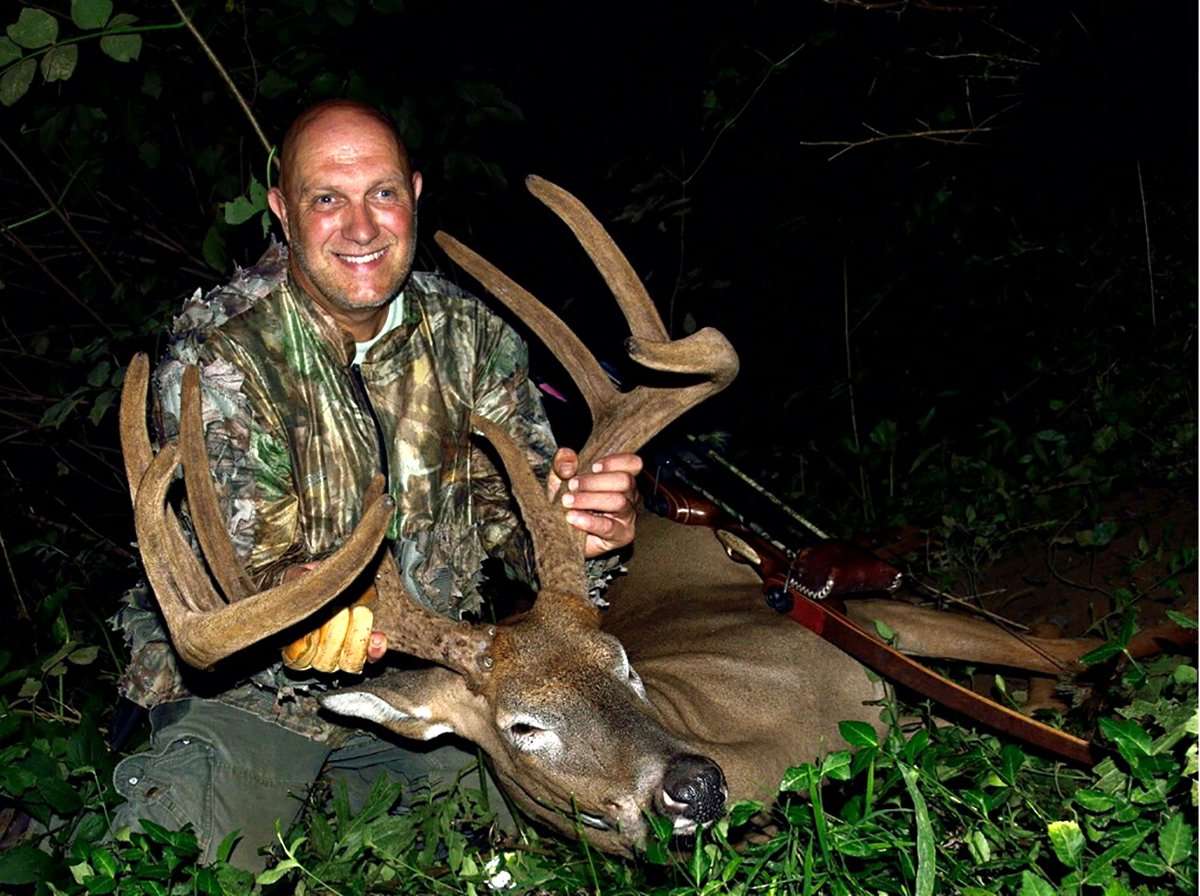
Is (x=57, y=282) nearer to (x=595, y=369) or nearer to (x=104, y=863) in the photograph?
(x=595, y=369)

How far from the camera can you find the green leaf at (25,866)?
3.43m

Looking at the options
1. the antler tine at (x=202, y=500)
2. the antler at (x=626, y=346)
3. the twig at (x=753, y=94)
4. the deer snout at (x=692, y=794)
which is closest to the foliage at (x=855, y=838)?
the deer snout at (x=692, y=794)

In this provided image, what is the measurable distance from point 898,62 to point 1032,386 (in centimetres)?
211

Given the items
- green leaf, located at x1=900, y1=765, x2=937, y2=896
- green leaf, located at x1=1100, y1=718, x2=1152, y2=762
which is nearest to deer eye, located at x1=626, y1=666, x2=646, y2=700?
green leaf, located at x1=900, y1=765, x2=937, y2=896

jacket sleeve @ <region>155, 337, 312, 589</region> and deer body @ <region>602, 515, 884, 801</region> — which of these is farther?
deer body @ <region>602, 515, 884, 801</region>

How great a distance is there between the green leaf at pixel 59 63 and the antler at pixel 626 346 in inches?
42.6

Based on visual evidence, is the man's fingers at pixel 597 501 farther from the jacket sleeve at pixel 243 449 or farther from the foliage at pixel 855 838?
the foliage at pixel 855 838

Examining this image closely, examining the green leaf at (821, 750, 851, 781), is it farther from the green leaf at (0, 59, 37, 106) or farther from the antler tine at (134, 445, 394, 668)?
the green leaf at (0, 59, 37, 106)

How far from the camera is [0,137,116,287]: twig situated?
560 cm

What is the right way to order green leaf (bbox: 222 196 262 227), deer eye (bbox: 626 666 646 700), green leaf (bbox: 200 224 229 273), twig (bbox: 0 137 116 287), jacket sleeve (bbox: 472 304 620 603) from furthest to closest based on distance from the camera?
twig (bbox: 0 137 116 287) → green leaf (bbox: 200 224 229 273) → jacket sleeve (bbox: 472 304 620 603) → green leaf (bbox: 222 196 262 227) → deer eye (bbox: 626 666 646 700)

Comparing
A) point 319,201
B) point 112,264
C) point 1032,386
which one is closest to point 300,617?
point 319,201

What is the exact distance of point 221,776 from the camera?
4000 millimetres

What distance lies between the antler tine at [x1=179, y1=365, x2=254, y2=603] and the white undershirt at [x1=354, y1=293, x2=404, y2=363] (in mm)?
→ 966

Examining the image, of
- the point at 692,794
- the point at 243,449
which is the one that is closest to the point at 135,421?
the point at 243,449
